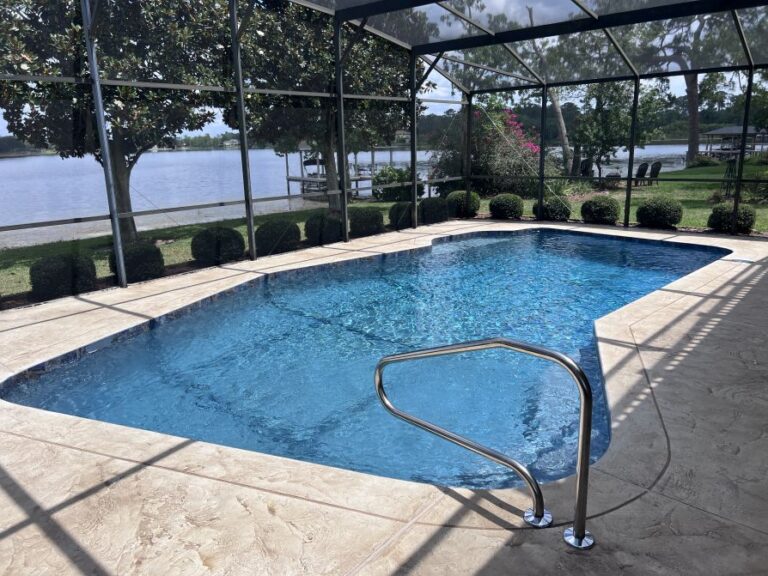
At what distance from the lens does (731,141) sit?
1401cm

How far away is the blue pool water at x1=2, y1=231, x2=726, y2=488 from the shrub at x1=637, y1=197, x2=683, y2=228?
2980 millimetres

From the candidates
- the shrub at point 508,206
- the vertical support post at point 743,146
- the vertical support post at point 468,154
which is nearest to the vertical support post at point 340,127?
the vertical support post at point 468,154

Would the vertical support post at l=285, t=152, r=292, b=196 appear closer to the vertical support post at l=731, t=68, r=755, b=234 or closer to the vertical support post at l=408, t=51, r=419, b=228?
the vertical support post at l=408, t=51, r=419, b=228

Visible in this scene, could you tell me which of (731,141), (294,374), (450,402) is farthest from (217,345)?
(731,141)

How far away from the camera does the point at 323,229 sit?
1129 cm

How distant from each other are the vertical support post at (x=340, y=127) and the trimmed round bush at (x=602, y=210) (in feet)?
18.5

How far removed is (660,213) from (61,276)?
11.2 m

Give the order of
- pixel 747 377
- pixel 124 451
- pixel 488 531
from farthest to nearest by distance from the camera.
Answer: pixel 747 377, pixel 124 451, pixel 488 531

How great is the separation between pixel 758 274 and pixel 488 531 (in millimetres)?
7231

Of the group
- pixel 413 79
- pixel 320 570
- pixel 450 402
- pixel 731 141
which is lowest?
pixel 450 402

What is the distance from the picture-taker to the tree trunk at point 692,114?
1203 centimetres

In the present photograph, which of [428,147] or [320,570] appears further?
[428,147]

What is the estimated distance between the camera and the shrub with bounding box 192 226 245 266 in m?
9.33

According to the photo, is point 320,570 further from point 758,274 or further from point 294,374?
point 758,274
